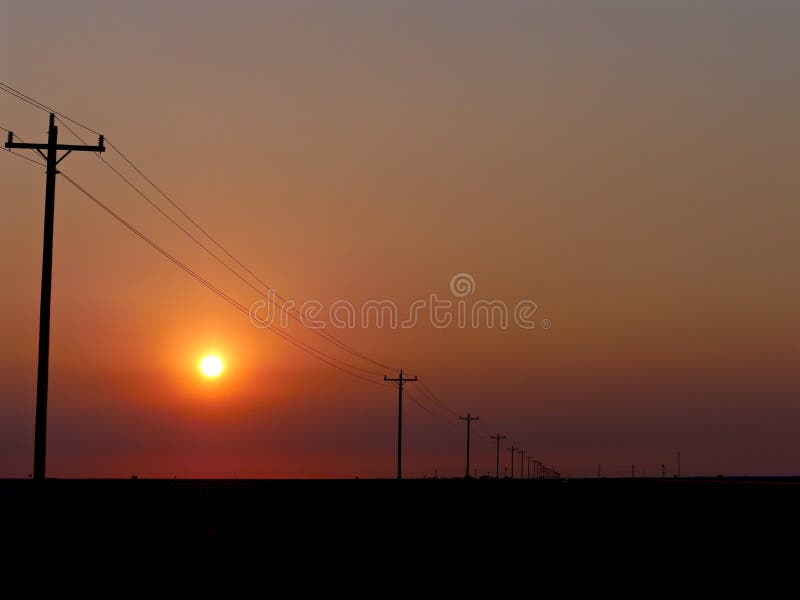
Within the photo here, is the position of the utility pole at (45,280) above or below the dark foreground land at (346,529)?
above

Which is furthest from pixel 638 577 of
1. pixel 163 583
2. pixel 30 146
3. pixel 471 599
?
pixel 30 146

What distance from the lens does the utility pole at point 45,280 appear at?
4366cm

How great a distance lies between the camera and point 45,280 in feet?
151

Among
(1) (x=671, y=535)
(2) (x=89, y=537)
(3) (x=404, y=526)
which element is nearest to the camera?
(2) (x=89, y=537)

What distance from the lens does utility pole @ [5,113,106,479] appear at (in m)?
43.7

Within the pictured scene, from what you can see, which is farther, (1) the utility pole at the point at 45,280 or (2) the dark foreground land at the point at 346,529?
(1) the utility pole at the point at 45,280

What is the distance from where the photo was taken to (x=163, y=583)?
2650cm

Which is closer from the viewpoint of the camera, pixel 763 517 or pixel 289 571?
pixel 289 571

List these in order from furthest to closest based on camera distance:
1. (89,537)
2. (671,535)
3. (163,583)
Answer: (671,535) → (89,537) → (163,583)

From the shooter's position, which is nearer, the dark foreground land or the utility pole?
the dark foreground land

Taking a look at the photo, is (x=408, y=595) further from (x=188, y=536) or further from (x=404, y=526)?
(x=404, y=526)

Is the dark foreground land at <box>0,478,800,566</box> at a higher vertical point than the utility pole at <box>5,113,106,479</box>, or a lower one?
lower

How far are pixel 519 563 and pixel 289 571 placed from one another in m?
6.25

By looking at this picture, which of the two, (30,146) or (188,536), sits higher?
(30,146)
